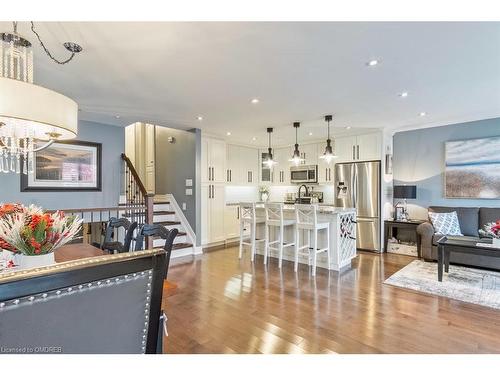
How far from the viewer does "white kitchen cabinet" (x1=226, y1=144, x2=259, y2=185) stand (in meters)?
6.91

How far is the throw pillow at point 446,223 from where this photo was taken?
4555 millimetres

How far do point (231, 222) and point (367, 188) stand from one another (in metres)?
3.16

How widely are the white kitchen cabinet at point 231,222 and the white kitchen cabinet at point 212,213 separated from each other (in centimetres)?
13

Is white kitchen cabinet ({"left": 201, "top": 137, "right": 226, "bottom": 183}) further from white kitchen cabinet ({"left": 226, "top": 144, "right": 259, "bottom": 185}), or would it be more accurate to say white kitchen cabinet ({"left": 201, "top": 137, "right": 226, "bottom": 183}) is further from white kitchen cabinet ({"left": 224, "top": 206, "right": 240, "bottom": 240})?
white kitchen cabinet ({"left": 224, "top": 206, "right": 240, "bottom": 240})

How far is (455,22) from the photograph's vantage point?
6.47 ft

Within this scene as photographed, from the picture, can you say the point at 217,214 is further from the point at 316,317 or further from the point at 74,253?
the point at 74,253

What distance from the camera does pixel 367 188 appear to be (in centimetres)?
541

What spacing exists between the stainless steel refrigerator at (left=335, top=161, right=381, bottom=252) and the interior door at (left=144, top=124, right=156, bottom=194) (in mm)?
4436

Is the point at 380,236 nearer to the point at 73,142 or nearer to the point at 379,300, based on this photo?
the point at 379,300

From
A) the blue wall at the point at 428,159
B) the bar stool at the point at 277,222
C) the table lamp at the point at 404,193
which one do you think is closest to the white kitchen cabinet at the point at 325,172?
the blue wall at the point at 428,159

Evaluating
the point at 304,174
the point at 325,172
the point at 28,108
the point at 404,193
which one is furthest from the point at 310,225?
the point at 28,108
